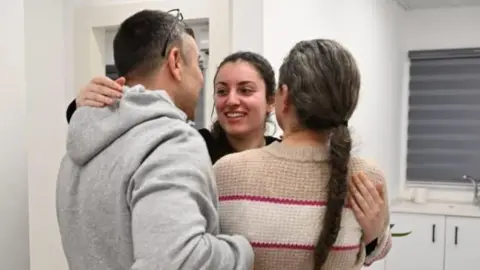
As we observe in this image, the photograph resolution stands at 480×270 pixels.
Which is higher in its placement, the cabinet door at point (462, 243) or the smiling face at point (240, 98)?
the smiling face at point (240, 98)

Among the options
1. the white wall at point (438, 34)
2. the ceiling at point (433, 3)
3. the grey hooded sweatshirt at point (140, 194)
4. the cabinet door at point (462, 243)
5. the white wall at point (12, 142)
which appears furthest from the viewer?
the white wall at point (438, 34)

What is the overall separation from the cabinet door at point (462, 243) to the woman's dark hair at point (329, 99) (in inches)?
121

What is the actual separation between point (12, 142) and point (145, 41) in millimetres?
482

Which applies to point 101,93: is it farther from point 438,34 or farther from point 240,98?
point 438,34

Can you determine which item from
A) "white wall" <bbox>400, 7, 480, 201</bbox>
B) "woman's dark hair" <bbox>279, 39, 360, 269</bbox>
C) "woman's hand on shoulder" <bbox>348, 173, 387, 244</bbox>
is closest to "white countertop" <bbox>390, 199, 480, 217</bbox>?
"white wall" <bbox>400, 7, 480, 201</bbox>

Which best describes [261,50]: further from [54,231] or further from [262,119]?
[54,231]

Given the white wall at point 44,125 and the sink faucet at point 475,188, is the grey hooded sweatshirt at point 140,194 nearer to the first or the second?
the white wall at point 44,125

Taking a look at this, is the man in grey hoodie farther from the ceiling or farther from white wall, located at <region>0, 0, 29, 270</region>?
the ceiling

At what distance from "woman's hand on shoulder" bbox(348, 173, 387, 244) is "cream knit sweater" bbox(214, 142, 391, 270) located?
3 cm

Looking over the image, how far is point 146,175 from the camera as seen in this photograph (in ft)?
2.77

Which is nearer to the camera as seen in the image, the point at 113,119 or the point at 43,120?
the point at 113,119

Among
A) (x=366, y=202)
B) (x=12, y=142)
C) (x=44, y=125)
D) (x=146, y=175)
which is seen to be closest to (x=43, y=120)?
(x=44, y=125)

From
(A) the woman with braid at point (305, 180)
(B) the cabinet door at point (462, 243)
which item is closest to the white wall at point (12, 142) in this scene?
(A) the woman with braid at point (305, 180)

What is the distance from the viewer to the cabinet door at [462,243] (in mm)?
3594
